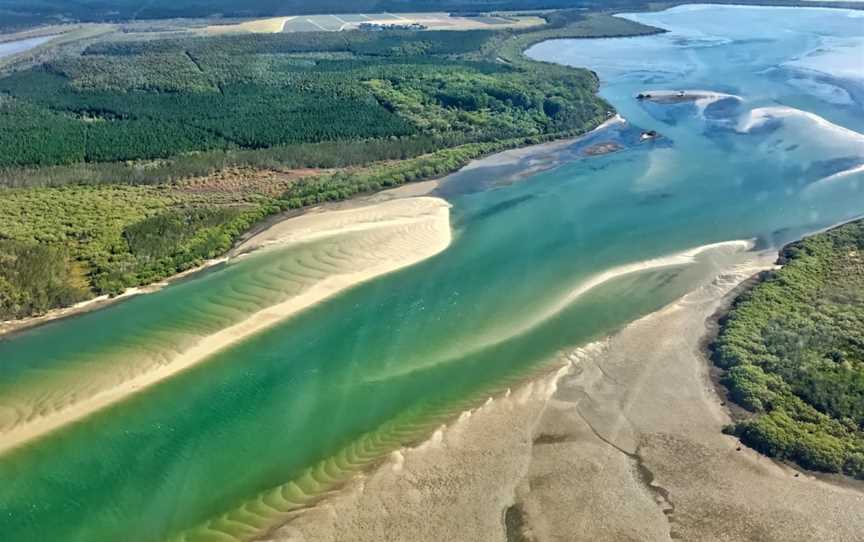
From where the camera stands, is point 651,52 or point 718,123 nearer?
point 718,123

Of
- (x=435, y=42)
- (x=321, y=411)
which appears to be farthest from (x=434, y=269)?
(x=435, y=42)

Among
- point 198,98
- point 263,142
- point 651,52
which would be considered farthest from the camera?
point 651,52

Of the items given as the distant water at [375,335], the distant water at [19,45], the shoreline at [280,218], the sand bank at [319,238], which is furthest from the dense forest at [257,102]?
the distant water at [19,45]

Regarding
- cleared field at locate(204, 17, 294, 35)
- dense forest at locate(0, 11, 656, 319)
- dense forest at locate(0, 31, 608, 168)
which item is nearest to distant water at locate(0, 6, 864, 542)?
dense forest at locate(0, 11, 656, 319)

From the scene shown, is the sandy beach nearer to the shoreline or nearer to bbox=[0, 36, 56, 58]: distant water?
the shoreline

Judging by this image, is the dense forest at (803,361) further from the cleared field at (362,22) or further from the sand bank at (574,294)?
the cleared field at (362,22)

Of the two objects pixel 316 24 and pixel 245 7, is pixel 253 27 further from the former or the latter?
pixel 245 7

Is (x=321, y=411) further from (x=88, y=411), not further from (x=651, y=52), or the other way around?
(x=651, y=52)
